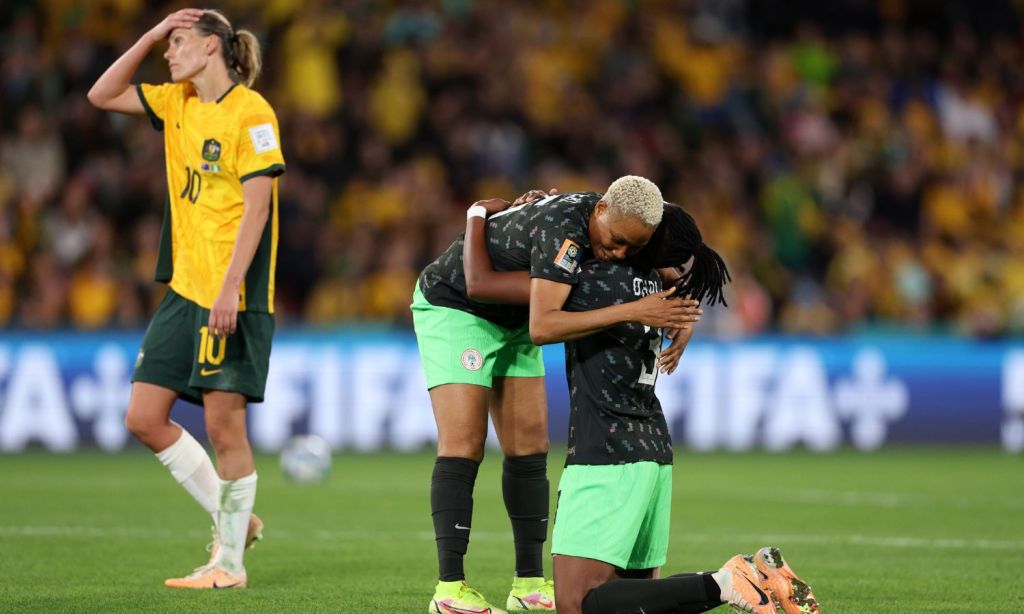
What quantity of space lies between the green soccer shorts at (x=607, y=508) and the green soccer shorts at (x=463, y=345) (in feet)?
3.40

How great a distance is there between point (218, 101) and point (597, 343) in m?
2.45

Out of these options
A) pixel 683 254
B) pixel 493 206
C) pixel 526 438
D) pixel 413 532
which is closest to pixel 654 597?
pixel 683 254

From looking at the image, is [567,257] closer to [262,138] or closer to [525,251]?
[525,251]

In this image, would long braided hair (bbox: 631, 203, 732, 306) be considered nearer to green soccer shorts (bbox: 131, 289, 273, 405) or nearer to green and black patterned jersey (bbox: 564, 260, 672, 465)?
green and black patterned jersey (bbox: 564, 260, 672, 465)

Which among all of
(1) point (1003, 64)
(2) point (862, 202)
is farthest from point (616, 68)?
(1) point (1003, 64)

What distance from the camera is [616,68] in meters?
18.5

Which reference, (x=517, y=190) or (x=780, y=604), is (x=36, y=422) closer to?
(x=517, y=190)

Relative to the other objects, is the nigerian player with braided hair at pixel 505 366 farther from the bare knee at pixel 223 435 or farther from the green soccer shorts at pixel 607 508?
the bare knee at pixel 223 435

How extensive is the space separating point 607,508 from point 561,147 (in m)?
12.7

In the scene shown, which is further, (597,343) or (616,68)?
(616,68)

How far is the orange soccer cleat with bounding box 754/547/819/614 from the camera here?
5.02 metres

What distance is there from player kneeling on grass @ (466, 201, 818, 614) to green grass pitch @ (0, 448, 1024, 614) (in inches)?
44.5

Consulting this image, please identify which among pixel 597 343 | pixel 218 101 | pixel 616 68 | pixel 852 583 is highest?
pixel 616 68

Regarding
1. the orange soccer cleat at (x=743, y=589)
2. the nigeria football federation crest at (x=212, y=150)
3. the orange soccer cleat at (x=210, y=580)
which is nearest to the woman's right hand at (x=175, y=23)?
the nigeria football federation crest at (x=212, y=150)
